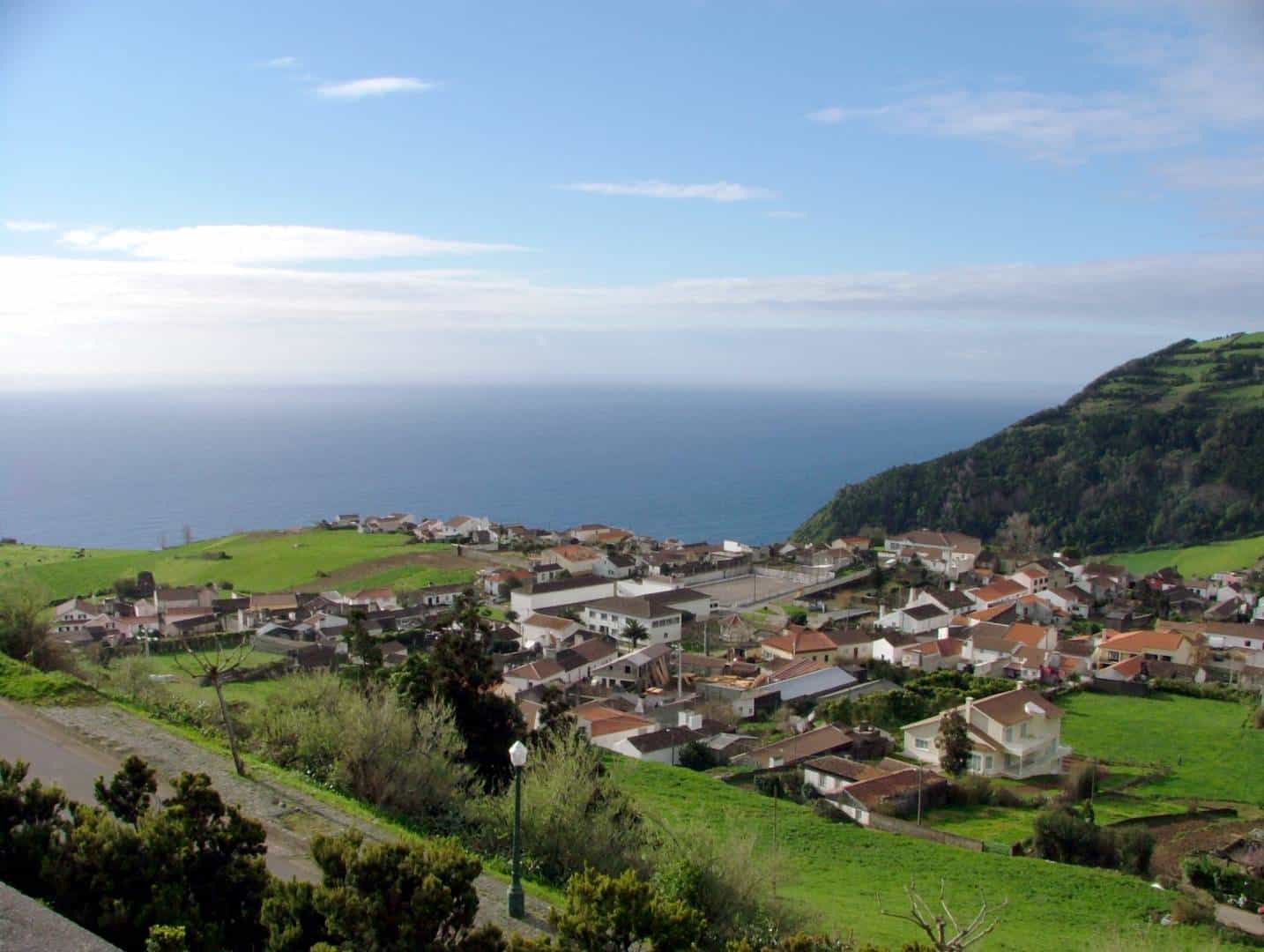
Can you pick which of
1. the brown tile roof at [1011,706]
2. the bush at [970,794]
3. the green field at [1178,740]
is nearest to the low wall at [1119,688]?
the green field at [1178,740]

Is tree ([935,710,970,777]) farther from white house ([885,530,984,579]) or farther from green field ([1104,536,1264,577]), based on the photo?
green field ([1104,536,1264,577])

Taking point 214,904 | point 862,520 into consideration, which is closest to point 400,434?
point 862,520

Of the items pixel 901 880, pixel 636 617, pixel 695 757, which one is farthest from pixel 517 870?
pixel 636 617

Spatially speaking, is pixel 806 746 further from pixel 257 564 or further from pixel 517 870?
pixel 257 564

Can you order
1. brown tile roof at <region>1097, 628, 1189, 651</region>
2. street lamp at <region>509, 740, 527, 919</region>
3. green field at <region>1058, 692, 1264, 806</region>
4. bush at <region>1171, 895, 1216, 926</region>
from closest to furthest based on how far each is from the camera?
street lamp at <region>509, 740, 527, 919</region>, bush at <region>1171, 895, 1216, 926</region>, green field at <region>1058, 692, 1264, 806</region>, brown tile roof at <region>1097, 628, 1189, 651</region>

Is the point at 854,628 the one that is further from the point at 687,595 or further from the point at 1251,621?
the point at 1251,621

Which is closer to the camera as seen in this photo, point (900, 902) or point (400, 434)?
point (900, 902)

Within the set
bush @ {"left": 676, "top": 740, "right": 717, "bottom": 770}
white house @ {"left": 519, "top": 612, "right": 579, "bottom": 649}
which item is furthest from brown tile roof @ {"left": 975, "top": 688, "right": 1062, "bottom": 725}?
white house @ {"left": 519, "top": 612, "right": 579, "bottom": 649}
